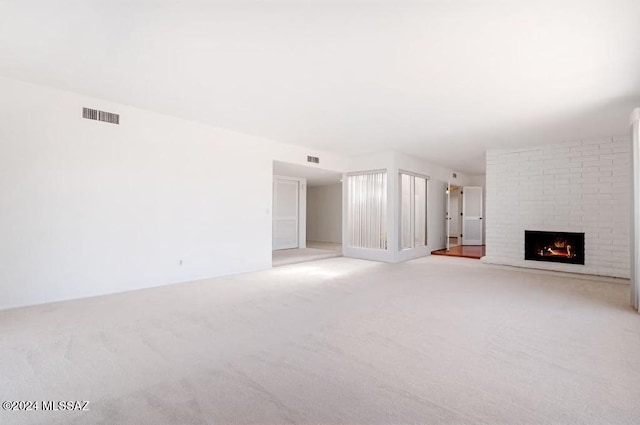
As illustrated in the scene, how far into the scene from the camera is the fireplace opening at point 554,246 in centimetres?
617

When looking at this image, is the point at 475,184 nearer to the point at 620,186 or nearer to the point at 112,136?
the point at 620,186

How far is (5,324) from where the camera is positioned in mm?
3127

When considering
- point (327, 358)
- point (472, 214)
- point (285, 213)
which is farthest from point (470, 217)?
point (327, 358)

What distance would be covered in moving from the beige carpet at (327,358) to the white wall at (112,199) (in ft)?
1.61

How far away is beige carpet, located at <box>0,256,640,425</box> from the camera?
1.79 metres

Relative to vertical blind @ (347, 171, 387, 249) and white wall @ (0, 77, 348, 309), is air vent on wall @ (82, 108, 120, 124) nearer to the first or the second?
white wall @ (0, 77, 348, 309)

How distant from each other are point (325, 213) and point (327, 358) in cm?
934

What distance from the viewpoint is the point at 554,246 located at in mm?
6438

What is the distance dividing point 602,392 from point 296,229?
832 cm

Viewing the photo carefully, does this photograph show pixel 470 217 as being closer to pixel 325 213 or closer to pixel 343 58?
pixel 325 213

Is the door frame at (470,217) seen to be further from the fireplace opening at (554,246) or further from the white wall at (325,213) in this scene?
the white wall at (325,213)

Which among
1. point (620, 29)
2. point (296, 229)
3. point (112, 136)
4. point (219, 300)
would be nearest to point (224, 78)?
point (112, 136)

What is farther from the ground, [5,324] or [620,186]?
[620,186]

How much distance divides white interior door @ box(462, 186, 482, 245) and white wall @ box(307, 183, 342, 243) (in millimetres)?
4063
